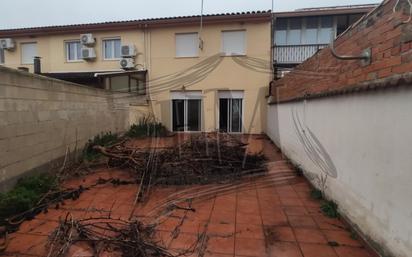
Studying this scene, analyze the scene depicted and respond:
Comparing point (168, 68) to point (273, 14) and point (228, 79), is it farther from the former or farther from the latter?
point (273, 14)

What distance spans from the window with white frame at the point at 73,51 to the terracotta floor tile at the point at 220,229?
42.5 ft

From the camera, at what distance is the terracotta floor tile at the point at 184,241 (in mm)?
2876

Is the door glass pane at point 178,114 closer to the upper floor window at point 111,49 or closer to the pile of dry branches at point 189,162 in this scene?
the upper floor window at point 111,49

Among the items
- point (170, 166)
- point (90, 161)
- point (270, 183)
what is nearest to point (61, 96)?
point (90, 161)

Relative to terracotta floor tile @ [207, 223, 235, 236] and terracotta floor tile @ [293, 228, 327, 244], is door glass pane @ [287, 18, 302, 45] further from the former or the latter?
terracotta floor tile @ [207, 223, 235, 236]

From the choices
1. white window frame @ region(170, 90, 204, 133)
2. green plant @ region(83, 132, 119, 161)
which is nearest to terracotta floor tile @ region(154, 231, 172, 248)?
green plant @ region(83, 132, 119, 161)

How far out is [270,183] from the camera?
5.15 meters

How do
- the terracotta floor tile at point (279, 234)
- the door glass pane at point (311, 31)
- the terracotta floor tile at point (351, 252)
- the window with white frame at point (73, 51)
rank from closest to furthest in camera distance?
the terracotta floor tile at point (351, 252) → the terracotta floor tile at point (279, 234) → the door glass pane at point (311, 31) → the window with white frame at point (73, 51)

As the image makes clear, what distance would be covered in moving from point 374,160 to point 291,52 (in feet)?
35.5

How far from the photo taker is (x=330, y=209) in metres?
3.72

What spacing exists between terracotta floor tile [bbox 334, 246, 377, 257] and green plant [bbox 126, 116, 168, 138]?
8803 millimetres

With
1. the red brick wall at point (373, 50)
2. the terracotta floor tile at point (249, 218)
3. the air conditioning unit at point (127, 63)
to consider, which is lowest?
the terracotta floor tile at point (249, 218)

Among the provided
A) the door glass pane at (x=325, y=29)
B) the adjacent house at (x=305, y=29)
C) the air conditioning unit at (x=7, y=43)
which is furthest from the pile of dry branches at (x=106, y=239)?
the air conditioning unit at (x=7, y=43)

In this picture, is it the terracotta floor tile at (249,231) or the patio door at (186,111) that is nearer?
the terracotta floor tile at (249,231)
